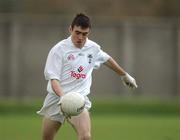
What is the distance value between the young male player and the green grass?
5.49m

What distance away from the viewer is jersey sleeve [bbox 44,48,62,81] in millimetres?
14172

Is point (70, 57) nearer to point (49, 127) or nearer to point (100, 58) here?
point (100, 58)

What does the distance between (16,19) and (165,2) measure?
907 cm

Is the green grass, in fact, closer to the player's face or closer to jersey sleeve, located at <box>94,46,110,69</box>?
jersey sleeve, located at <box>94,46,110,69</box>

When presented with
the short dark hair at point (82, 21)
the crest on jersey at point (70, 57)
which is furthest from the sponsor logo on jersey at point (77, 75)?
the short dark hair at point (82, 21)

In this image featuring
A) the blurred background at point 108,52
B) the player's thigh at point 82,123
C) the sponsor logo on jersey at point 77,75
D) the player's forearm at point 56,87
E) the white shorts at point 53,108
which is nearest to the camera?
the player's forearm at point 56,87

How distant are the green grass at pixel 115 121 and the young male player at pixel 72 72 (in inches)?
216

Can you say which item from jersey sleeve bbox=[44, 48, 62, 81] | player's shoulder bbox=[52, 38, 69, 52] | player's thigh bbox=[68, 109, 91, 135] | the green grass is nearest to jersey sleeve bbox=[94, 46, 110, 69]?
player's shoulder bbox=[52, 38, 69, 52]

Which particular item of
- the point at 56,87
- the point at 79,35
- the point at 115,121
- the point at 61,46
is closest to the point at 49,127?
the point at 56,87

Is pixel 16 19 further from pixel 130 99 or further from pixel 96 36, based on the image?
pixel 130 99

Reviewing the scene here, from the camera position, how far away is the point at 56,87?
45.9 feet

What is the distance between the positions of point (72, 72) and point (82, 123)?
2.64 feet

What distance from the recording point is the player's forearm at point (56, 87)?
13914 mm

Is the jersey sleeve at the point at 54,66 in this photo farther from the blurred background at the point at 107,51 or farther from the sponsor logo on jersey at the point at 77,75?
the blurred background at the point at 107,51
